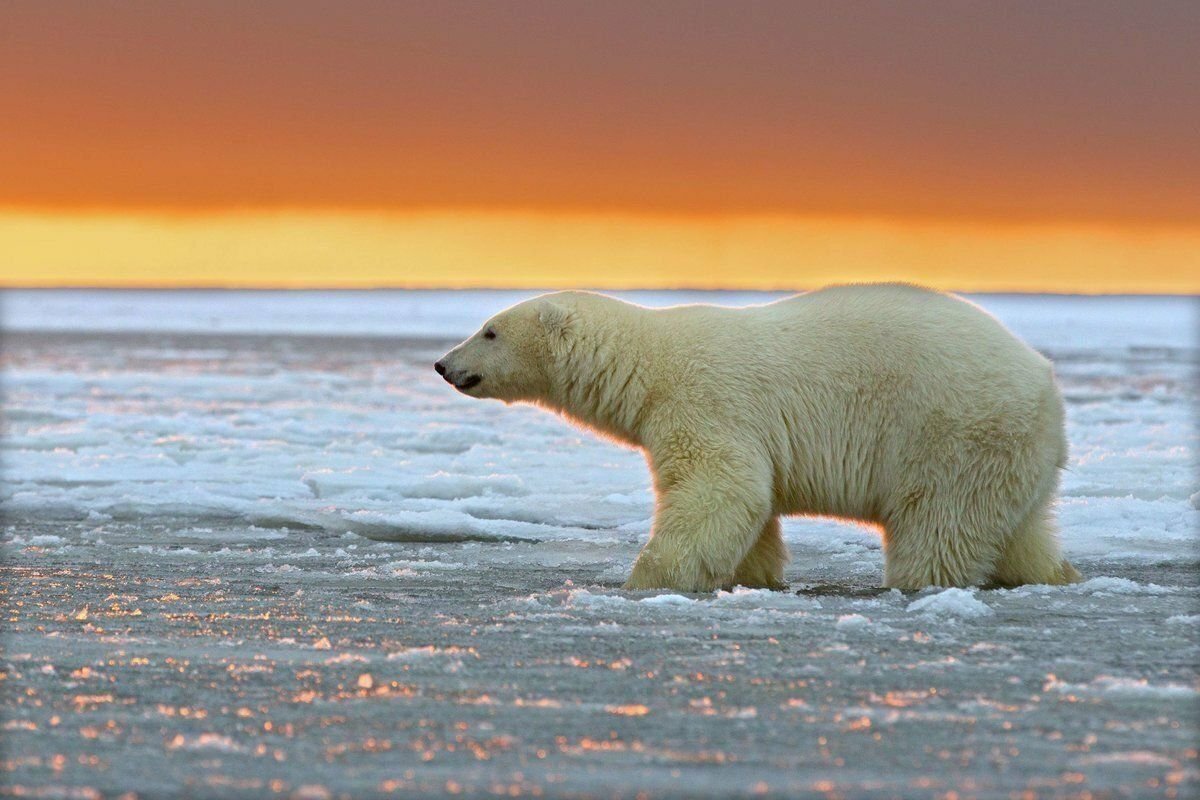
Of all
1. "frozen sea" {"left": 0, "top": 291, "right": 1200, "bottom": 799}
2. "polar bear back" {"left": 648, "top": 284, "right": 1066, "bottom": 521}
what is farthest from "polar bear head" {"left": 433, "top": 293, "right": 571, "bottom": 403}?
"frozen sea" {"left": 0, "top": 291, "right": 1200, "bottom": 799}

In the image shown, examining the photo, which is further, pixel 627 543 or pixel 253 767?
pixel 627 543

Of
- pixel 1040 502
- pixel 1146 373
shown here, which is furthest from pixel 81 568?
pixel 1146 373

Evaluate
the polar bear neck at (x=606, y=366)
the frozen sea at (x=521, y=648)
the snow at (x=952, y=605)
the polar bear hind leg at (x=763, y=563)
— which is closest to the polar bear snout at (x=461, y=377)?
the polar bear neck at (x=606, y=366)

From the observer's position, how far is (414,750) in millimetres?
3512

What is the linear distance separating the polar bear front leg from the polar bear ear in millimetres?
965

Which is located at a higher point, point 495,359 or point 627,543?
point 495,359

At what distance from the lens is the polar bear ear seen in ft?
21.2

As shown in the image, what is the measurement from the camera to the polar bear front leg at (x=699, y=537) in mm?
5762

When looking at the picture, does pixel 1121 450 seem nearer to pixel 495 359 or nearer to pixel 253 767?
pixel 495 359

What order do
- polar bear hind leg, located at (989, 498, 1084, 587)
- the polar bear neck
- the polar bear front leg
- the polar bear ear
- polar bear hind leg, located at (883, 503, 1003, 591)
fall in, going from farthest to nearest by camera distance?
1. the polar bear ear
2. the polar bear neck
3. polar bear hind leg, located at (989, 498, 1084, 587)
4. polar bear hind leg, located at (883, 503, 1003, 591)
5. the polar bear front leg

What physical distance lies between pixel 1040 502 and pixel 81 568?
380 cm

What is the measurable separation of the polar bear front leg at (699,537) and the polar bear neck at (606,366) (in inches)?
20.9

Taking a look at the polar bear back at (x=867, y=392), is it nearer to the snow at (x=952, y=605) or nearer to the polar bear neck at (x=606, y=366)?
the polar bear neck at (x=606, y=366)

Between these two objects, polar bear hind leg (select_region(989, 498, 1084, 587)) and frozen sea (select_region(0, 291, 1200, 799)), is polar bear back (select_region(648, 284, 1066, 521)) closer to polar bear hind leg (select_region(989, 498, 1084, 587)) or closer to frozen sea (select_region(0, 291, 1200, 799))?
polar bear hind leg (select_region(989, 498, 1084, 587))
